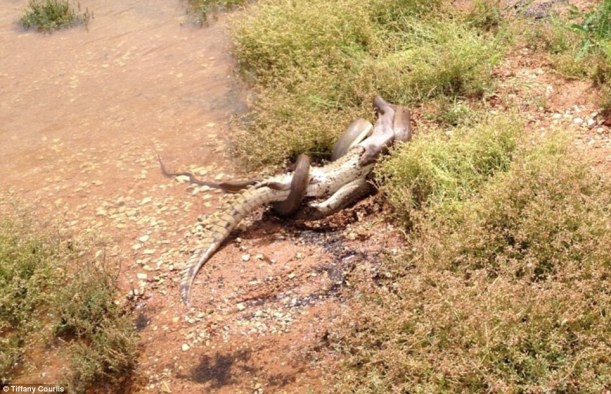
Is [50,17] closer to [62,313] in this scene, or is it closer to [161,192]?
[161,192]

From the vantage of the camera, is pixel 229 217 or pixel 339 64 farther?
pixel 339 64

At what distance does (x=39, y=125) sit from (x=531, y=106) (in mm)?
5031

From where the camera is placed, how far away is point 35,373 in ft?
14.8

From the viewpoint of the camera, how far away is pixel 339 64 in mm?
6820

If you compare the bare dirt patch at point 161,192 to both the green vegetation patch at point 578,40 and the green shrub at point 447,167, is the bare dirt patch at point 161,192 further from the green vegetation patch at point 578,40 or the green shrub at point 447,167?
the green vegetation patch at point 578,40

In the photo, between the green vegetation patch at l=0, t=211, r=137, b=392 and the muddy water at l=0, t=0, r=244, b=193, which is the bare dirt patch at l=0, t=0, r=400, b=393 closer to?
the muddy water at l=0, t=0, r=244, b=193

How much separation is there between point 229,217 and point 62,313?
4.72 ft

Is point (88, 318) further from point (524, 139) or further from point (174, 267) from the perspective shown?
point (524, 139)

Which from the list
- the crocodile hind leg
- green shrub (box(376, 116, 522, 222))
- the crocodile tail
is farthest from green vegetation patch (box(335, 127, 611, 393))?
the crocodile tail

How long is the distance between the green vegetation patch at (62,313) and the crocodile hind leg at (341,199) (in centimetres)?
169

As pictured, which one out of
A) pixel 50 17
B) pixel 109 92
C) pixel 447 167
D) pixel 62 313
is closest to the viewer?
pixel 62 313

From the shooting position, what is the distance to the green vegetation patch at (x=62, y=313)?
434cm

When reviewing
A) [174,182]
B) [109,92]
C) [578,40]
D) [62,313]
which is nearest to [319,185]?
[174,182]

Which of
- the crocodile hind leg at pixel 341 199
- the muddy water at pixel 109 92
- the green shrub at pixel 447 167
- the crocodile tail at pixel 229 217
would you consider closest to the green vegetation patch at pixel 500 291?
the green shrub at pixel 447 167
